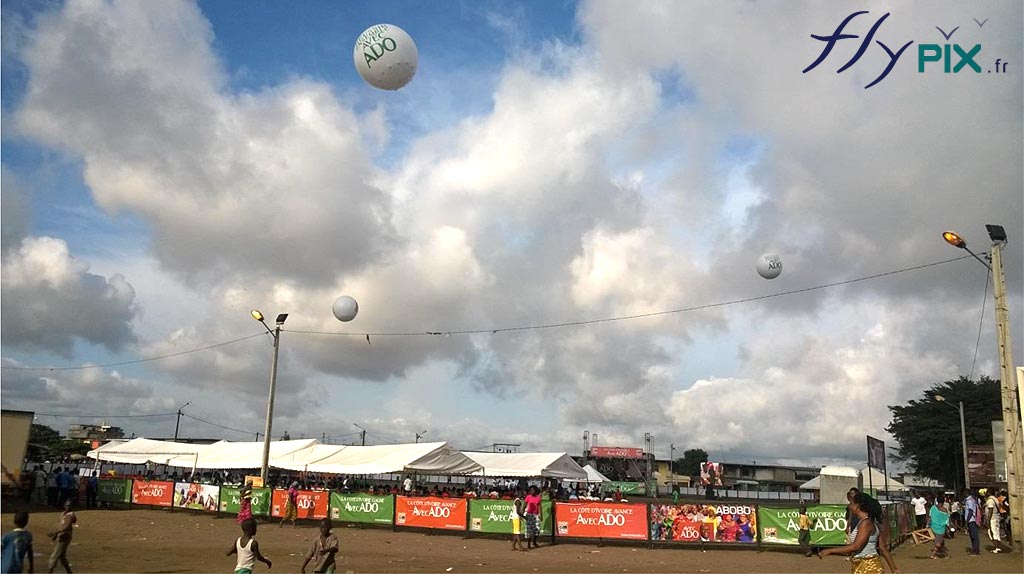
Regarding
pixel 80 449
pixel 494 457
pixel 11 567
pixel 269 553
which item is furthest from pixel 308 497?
pixel 80 449

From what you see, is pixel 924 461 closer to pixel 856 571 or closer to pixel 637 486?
pixel 637 486

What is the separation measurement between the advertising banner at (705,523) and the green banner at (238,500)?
14678mm

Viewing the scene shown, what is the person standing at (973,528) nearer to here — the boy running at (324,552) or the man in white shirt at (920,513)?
the man in white shirt at (920,513)

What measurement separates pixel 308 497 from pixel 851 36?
74.0 ft

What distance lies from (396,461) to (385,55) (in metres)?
20.2

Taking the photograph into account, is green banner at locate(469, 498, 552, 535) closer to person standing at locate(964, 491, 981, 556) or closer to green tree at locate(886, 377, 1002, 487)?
person standing at locate(964, 491, 981, 556)

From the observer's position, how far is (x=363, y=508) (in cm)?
2605

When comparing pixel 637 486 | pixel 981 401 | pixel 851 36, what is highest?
pixel 851 36

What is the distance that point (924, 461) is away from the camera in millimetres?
65188

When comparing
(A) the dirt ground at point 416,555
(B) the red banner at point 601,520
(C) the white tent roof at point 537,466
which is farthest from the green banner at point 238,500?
(B) the red banner at point 601,520

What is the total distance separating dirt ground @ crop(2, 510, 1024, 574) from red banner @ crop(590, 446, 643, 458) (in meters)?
86.8

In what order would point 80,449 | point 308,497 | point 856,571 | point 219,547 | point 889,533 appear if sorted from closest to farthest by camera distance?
point 856,571, point 219,547, point 889,533, point 308,497, point 80,449

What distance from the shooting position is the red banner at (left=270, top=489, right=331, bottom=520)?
2703cm

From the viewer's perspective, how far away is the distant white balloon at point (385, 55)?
13.3 meters
